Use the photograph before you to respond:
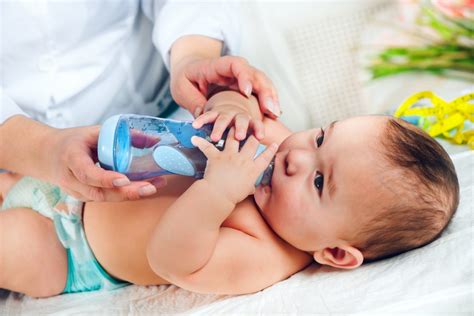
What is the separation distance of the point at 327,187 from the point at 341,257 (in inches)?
4.9

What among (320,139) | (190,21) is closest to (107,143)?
(320,139)

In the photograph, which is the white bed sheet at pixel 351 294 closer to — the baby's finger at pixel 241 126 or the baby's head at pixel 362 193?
the baby's head at pixel 362 193

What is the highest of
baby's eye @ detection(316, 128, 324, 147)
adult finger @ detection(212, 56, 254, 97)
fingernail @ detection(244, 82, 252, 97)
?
adult finger @ detection(212, 56, 254, 97)

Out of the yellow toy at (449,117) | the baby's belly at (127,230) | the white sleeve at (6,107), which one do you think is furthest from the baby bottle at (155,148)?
the yellow toy at (449,117)

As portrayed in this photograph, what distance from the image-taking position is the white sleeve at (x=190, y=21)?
3.90 feet

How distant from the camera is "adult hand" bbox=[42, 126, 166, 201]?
0.79 meters

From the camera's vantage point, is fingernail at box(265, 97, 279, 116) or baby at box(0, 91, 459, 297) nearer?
baby at box(0, 91, 459, 297)

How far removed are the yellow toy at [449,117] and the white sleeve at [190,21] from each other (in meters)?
0.44

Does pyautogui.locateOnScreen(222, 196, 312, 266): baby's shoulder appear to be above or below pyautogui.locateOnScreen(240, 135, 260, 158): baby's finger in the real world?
below

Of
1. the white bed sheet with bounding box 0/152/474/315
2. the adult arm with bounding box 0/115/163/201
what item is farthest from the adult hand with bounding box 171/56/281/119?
the white bed sheet with bounding box 0/152/474/315

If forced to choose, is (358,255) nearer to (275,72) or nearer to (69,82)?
(69,82)

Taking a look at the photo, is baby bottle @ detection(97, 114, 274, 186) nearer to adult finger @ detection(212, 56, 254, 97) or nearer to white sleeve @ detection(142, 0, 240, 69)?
adult finger @ detection(212, 56, 254, 97)

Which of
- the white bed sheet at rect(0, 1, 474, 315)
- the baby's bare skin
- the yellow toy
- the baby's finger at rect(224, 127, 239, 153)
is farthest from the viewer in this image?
the yellow toy

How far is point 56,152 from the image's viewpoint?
0.87m
